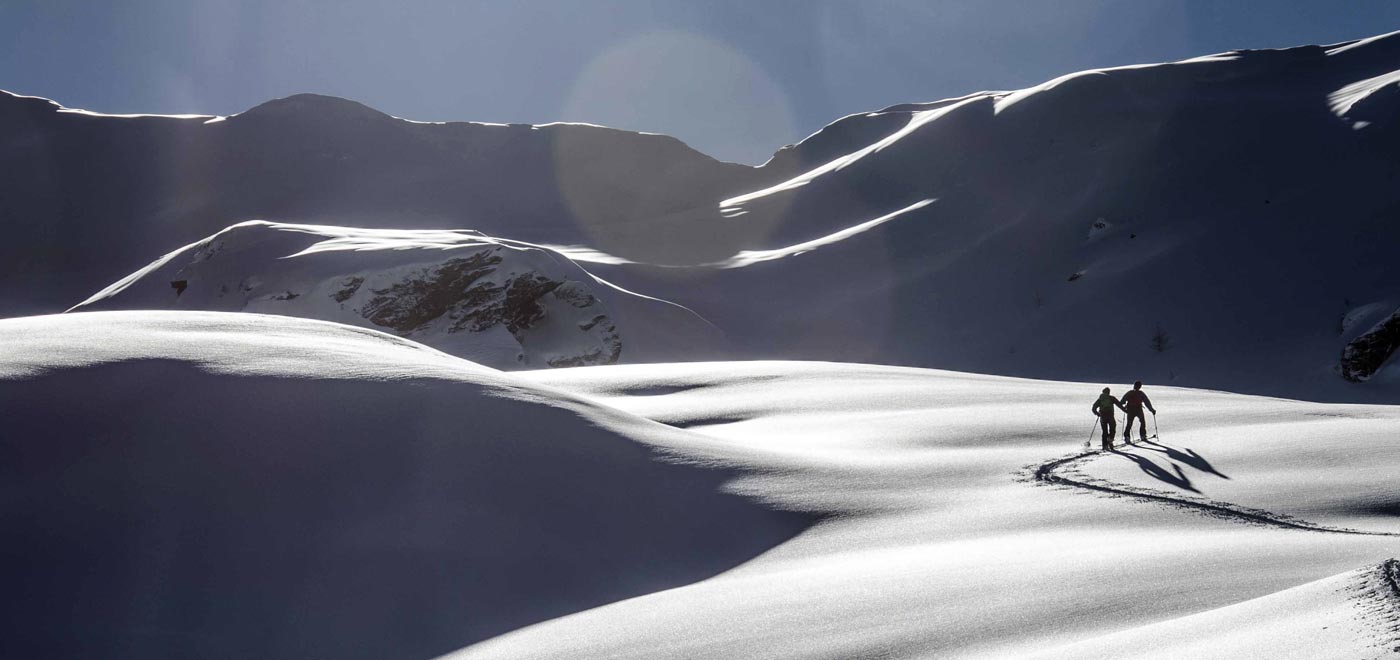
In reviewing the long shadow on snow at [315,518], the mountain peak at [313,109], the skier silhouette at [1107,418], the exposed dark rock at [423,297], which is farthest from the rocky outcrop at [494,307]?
the mountain peak at [313,109]

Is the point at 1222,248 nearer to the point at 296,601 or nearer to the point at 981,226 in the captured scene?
the point at 981,226

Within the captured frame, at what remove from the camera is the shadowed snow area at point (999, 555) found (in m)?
4.95

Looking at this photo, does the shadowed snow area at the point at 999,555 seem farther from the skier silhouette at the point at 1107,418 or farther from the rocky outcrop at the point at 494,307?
the rocky outcrop at the point at 494,307

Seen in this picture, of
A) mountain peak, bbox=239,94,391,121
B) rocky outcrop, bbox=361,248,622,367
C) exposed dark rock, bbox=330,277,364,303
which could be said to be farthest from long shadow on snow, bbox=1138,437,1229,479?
mountain peak, bbox=239,94,391,121

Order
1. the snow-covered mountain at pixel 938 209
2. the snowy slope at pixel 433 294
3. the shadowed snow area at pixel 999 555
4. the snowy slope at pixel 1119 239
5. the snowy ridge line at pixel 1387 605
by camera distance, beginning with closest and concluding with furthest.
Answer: the snowy ridge line at pixel 1387 605
the shadowed snow area at pixel 999 555
the snowy slope at pixel 433 294
the snowy slope at pixel 1119 239
the snow-covered mountain at pixel 938 209

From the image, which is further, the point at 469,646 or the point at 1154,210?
the point at 1154,210

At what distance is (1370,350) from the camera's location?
29656 millimetres

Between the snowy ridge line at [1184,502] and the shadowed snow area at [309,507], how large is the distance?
9.85 ft

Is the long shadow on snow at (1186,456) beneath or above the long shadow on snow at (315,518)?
above

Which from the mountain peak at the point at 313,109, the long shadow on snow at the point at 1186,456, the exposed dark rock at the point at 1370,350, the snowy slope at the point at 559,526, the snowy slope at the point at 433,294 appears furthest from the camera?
the mountain peak at the point at 313,109

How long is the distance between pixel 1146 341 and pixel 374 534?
34030mm

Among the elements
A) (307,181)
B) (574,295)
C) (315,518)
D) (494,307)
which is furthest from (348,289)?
(307,181)

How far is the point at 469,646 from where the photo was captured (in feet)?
21.5

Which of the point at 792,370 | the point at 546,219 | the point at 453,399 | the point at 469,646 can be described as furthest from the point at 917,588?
the point at 546,219
